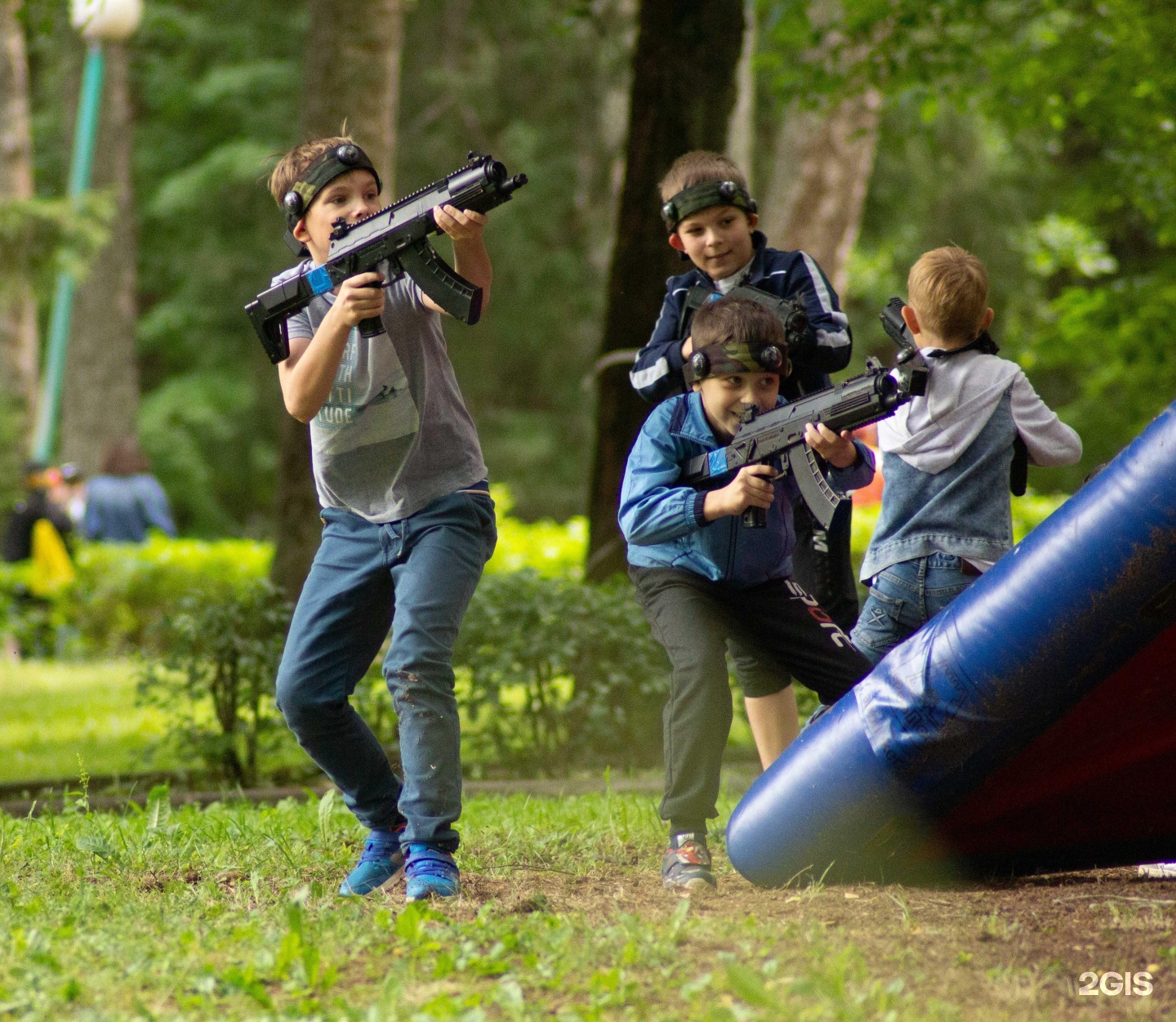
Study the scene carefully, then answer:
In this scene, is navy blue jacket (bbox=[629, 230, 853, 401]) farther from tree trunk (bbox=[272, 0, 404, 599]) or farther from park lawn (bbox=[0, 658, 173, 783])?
tree trunk (bbox=[272, 0, 404, 599])

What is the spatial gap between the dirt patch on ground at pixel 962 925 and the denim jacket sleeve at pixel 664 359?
1554 mm

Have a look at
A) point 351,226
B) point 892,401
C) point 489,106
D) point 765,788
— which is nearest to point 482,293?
point 351,226

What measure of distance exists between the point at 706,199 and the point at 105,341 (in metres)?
22.4

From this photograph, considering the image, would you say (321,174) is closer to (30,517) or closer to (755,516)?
(755,516)

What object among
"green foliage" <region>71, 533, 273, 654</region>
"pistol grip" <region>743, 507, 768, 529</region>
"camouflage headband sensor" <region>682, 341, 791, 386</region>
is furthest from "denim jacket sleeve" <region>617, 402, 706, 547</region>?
"green foliage" <region>71, 533, 273, 654</region>

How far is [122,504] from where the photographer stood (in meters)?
16.3

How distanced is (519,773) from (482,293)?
402 centimetres

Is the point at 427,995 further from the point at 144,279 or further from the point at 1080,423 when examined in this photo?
the point at 144,279

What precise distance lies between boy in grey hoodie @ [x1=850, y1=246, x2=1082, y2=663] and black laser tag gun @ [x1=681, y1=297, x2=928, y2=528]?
0.28 m

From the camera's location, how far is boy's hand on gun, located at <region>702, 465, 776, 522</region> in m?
3.86

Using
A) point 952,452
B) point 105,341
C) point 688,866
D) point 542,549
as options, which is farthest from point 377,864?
point 105,341

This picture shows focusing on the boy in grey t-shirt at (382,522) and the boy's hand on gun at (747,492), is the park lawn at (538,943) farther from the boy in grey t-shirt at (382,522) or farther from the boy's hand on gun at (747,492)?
the boy's hand on gun at (747,492)

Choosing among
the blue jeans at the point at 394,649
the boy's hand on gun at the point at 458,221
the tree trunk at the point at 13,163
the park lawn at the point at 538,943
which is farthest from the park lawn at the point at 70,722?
the tree trunk at the point at 13,163

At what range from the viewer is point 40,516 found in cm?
1477
